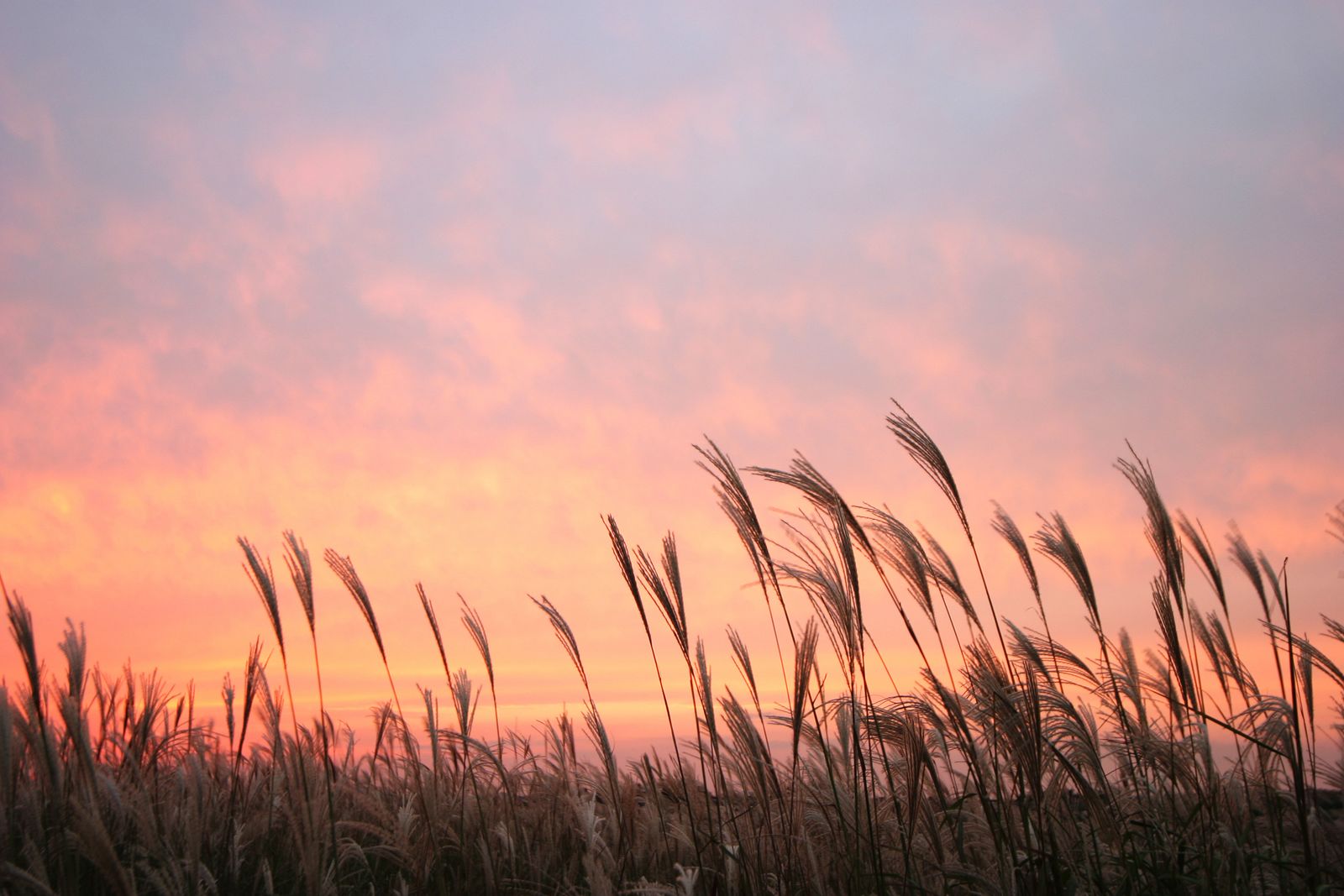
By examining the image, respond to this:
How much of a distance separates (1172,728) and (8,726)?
4688 mm

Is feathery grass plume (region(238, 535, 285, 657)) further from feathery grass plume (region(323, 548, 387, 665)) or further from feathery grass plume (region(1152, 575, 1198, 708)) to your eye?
feathery grass plume (region(1152, 575, 1198, 708))

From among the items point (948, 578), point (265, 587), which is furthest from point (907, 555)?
point (265, 587)

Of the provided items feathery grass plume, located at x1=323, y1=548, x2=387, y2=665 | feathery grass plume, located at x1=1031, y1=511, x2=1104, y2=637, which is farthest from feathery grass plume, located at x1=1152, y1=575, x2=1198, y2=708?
feathery grass plume, located at x1=323, y1=548, x2=387, y2=665

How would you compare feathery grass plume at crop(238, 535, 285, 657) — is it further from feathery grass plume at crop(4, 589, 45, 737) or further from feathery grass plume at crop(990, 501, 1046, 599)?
feathery grass plume at crop(990, 501, 1046, 599)

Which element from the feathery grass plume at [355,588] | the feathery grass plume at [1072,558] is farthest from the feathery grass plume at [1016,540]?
the feathery grass plume at [355,588]

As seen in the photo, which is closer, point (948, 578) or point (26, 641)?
point (26, 641)

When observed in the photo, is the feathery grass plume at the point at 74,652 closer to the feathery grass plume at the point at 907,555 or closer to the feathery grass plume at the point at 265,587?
the feathery grass plume at the point at 265,587

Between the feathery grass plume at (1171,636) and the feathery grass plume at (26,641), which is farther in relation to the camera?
the feathery grass plume at (1171,636)

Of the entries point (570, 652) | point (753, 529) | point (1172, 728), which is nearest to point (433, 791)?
point (570, 652)

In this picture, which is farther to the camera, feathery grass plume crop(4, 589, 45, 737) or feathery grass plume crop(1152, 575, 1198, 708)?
feathery grass plume crop(1152, 575, 1198, 708)

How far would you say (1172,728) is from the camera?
4305 mm

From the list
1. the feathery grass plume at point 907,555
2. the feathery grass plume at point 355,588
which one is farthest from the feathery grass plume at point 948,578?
the feathery grass plume at point 355,588

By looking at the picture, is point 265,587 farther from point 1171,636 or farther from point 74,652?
point 1171,636

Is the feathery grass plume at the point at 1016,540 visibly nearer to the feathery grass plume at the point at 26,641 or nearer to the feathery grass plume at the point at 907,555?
the feathery grass plume at the point at 907,555
